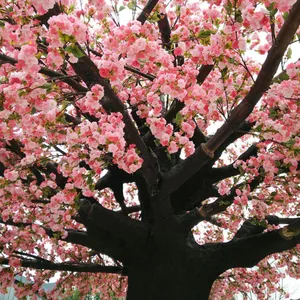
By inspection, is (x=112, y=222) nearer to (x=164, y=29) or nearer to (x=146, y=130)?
(x=146, y=130)

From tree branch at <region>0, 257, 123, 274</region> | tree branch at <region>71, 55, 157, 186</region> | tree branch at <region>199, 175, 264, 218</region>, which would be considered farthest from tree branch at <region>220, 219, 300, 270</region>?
tree branch at <region>0, 257, 123, 274</region>

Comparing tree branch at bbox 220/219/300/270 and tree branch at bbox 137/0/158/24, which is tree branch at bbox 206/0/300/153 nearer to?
tree branch at bbox 137/0/158/24

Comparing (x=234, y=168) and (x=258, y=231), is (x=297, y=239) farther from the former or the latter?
(x=234, y=168)

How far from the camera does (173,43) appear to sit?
3637 millimetres

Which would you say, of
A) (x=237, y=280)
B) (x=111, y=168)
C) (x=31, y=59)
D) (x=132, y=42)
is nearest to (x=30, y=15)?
(x=31, y=59)

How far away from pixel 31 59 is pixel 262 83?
1764mm

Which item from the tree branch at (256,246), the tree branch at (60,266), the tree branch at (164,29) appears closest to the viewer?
the tree branch at (256,246)

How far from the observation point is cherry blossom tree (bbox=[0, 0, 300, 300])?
8.89 ft

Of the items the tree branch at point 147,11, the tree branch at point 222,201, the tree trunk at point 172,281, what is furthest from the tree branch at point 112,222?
the tree branch at point 147,11

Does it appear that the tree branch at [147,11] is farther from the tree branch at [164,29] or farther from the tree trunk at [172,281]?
the tree trunk at [172,281]

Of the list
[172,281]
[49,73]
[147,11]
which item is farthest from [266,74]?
[172,281]

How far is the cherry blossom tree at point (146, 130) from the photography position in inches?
107

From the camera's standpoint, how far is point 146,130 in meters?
5.49

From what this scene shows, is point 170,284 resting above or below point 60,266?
below
